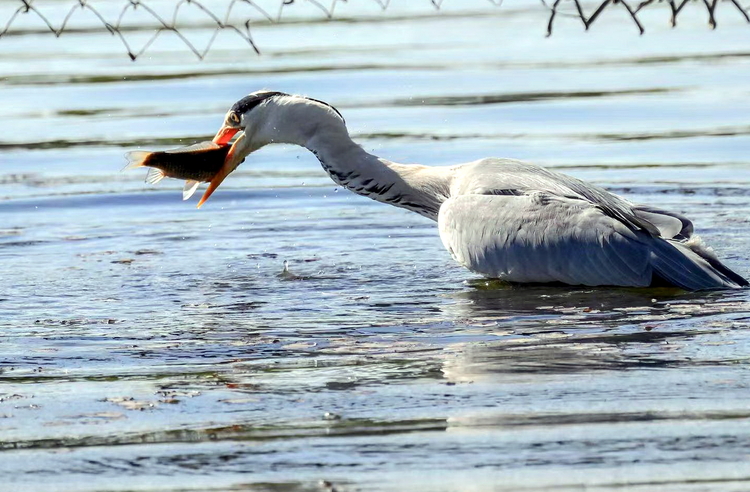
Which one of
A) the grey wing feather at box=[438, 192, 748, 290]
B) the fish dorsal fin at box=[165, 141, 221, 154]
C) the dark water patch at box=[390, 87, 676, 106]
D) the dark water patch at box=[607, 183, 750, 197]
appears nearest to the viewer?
the grey wing feather at box=[438, 192, 748, 290]

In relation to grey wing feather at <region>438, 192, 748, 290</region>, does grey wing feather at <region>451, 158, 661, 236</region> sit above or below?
above

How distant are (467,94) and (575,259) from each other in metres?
7.57

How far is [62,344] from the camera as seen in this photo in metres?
7.38

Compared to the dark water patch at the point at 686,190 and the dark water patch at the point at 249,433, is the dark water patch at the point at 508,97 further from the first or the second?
the dark water patch at the point at 249,433

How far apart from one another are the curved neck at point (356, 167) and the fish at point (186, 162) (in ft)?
1.35

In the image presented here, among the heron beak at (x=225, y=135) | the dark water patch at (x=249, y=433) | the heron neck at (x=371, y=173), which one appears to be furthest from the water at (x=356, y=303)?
the heron beak at (x=225, y=135)

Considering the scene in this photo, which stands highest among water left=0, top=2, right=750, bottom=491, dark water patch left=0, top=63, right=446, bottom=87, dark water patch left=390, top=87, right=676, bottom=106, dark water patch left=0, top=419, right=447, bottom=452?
dark water patch left=0, top=63, right=446, bottom=87

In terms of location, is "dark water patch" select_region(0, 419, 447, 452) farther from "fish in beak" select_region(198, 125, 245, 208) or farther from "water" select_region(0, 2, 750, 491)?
"fish in beak" select_region(198, 125, 245, 208)

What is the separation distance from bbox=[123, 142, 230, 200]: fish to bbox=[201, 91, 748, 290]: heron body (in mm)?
125

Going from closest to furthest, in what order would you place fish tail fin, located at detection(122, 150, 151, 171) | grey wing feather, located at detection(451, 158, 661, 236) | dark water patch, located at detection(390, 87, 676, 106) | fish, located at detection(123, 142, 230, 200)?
grey wing feather, located at detection(451, 158, 661, 236) → fish tail fin, located at detection(122, 150, 151, 171) → fish, located at detection(123, 142, 230, 200) → dark water patch, located at detection(390, 87, 676, 106)

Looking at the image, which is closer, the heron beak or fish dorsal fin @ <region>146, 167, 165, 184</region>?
fish dorsal fin @ <region>146, 167, 165, 184</region>

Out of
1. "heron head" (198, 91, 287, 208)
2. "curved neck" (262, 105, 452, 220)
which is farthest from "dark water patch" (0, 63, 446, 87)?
"curved neck" (262, 105, 452, 220)

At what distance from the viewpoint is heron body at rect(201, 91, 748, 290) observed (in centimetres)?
863

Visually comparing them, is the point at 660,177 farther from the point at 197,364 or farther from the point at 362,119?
the point at 197,364
